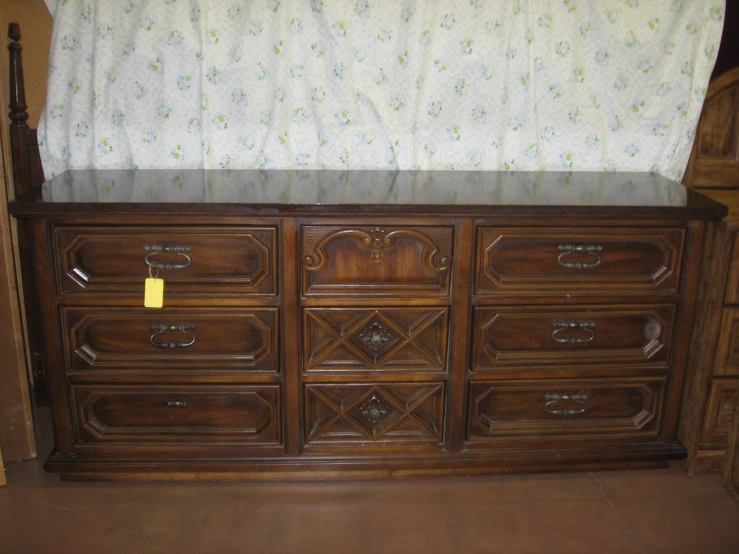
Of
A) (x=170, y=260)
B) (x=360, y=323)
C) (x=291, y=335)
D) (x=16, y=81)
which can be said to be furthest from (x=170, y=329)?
(x=16, y=81)

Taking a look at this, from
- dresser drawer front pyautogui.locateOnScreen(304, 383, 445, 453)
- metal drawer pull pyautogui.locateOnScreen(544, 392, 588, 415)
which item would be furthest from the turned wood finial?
metal drawer pull pyautogui.locateOnScreen(544, 392, 588, 415)

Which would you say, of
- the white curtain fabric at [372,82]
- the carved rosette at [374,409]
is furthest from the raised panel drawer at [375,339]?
the white curtain fabric at [372,82]

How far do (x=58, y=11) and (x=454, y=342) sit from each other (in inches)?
61.8

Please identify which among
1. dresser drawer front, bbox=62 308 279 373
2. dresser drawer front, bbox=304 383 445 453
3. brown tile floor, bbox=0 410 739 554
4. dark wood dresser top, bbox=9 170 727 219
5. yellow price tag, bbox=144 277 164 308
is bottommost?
brown tile floor, bbox=0 410 739 554

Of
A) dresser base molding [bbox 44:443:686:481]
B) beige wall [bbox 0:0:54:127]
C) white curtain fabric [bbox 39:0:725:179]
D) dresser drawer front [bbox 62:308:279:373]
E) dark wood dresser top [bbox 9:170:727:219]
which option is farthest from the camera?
beige wall [bbox 0:0:54:127]

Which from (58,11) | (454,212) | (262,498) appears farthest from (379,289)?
(58,11)

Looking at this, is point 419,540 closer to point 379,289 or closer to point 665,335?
point 379,289

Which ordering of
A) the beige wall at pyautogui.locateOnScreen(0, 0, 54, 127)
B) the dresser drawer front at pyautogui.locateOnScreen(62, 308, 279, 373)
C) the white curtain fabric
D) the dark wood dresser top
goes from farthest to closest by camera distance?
the beige wall at pyautogui.locateOnScreen(0, 0, 54, 127) → the white curtain fabric → the dresser drawer front at pyautogui.locateOnScreen(62, 308, 279, 373) → the dark wood dresser top

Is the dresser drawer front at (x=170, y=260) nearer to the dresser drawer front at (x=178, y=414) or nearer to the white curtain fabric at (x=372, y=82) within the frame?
the dresser drawer front at (x=178, y=414)

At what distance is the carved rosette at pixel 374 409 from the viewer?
6.64ft

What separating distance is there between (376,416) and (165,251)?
0.77m

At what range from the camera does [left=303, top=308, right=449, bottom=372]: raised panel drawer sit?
1.93 m

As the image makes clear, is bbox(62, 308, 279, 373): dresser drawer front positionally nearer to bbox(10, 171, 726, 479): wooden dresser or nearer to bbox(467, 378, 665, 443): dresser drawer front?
bbox(10, 171, 726, 479): wooden dresser

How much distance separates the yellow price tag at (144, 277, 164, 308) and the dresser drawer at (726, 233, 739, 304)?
159 centimetres
